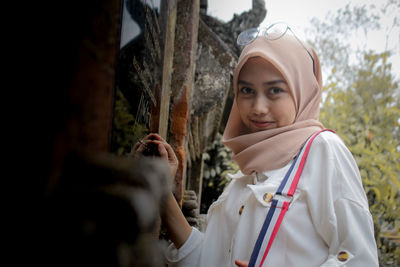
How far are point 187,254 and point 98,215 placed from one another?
1.22m

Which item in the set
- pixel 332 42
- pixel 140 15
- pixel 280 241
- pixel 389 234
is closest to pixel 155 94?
pixel 140 15

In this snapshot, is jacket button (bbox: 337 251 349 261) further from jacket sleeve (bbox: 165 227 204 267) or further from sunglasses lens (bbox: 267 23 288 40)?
sunglasses lens (bbox: 267 23 288 40)

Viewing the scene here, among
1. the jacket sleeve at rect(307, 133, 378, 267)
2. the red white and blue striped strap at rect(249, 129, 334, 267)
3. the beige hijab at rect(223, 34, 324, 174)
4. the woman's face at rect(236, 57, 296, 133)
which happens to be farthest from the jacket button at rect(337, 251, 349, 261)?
the woman's face at rect(236, 57, 296, 133)

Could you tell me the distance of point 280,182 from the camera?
1267mm

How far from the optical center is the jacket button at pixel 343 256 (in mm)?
1028

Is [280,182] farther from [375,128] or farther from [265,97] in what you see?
[375,128]

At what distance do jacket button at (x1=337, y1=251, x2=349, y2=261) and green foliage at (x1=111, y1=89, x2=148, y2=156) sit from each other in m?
0.82

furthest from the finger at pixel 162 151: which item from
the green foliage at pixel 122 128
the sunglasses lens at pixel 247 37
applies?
the sunglasses lens at pixel 247 37

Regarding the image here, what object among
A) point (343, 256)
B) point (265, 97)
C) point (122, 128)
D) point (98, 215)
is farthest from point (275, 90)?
point (98, 215)

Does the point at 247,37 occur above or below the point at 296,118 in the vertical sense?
above

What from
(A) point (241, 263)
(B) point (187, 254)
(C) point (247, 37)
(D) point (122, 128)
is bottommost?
(B) point (187, 254)

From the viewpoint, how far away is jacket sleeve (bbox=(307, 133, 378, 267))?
3.40ft

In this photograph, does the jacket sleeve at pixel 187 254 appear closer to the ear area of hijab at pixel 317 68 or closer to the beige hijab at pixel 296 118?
the beige hijab at pixel 296 118

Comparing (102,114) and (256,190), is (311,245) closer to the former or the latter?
(256,190)
